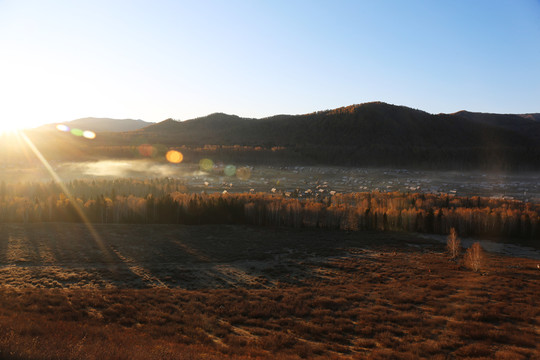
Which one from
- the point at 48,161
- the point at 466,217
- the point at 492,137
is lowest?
the point at 466,217

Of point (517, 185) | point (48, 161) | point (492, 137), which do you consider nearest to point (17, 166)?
point (48, 161)

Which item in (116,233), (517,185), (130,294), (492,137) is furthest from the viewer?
(492,137)

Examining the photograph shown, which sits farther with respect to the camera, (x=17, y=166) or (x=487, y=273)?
(x=17, y=166)

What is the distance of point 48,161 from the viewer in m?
62.2

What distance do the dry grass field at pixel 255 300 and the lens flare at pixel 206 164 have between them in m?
38.0

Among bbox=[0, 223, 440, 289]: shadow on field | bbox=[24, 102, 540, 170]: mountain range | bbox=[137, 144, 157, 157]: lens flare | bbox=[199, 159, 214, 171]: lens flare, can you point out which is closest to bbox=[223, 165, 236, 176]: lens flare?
bbox=[199, 159, 214, 171]: lens flare

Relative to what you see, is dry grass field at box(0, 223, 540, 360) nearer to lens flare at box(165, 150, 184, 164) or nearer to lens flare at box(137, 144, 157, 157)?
lens flare at box(165, 150, 184, 164)

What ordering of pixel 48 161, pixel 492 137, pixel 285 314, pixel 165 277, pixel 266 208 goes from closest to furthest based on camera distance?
pixel 285 314
pixel 165 277
pixel 266 208
pixel 48 161
pixel 492 137

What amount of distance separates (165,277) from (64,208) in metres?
14.1

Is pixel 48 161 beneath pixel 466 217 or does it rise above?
above

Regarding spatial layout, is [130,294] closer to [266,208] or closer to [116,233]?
[116,233]

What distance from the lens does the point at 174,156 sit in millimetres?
70625

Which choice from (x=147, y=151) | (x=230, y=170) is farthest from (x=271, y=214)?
(x=147, y=151)

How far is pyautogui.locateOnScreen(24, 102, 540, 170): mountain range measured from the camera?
7056cm
